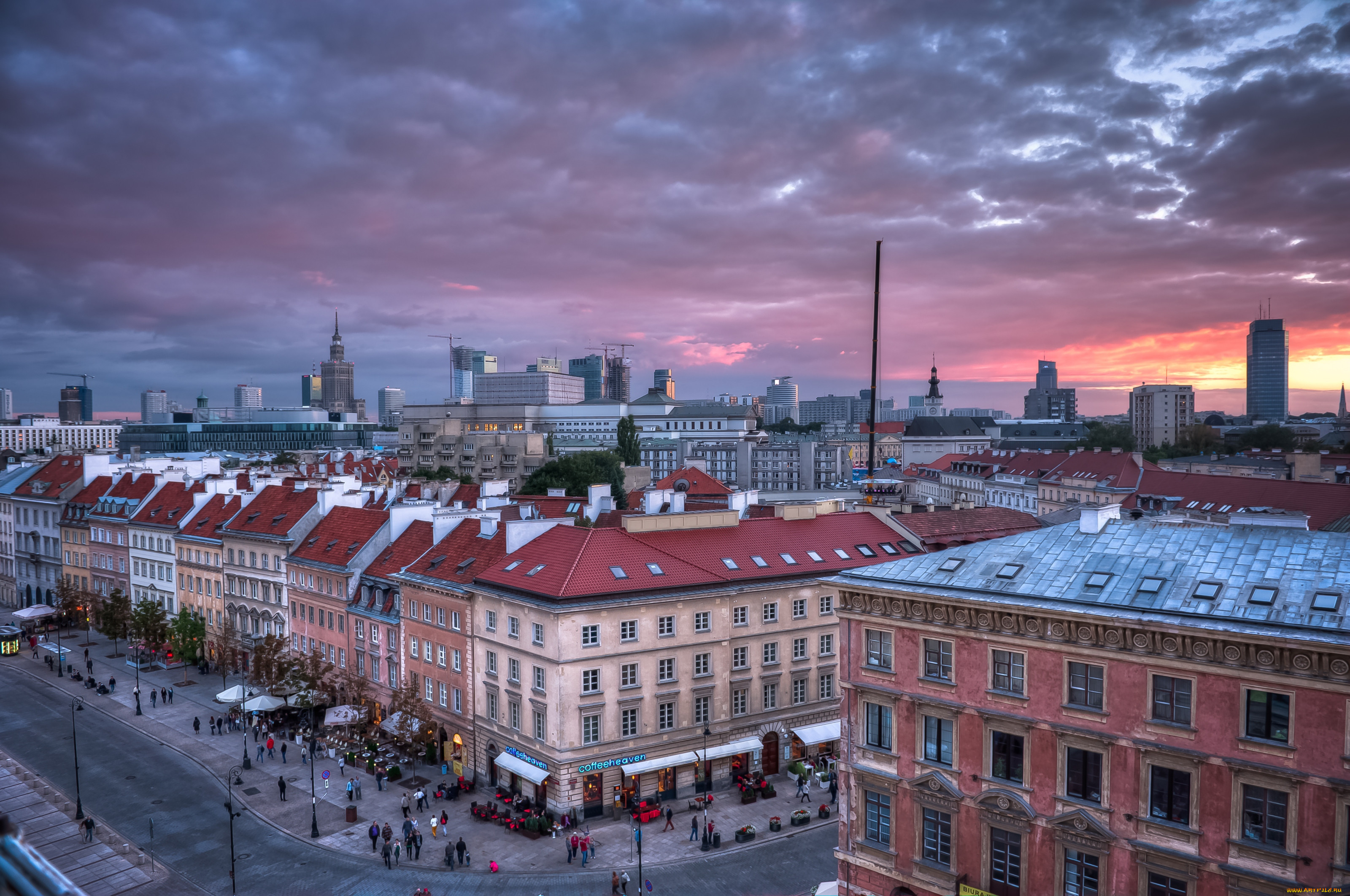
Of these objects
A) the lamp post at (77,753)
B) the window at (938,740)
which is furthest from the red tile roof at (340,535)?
the window at (938,740)

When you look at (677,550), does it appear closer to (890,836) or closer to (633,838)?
(633,838)

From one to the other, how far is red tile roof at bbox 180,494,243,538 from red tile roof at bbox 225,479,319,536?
2.78m

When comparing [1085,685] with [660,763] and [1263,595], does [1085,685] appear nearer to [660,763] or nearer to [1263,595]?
[1263,595]

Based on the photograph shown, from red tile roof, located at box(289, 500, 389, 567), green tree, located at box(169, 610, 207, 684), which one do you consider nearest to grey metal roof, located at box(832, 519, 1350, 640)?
red tile roof, located at box(289, 500, 389, 567)

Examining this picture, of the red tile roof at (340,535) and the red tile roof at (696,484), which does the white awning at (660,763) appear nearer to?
the red tile roof at (340,535)

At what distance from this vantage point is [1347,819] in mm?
26562

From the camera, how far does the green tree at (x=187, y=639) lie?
272 ft

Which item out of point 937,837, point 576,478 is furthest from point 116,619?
point 937,837

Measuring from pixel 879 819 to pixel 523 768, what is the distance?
2240 cm

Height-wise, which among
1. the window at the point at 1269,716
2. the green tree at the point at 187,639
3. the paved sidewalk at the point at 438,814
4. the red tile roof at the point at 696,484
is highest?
the window at the point at 1269,716

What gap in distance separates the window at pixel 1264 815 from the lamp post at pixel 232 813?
4165cm

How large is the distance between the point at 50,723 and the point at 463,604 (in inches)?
1495

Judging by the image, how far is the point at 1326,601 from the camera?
2847cm

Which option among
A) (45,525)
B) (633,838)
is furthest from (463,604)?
(45,525)
